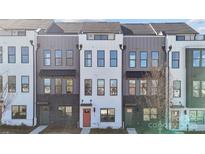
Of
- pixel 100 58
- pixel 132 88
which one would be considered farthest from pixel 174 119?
pixel 100 58

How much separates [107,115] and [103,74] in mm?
588

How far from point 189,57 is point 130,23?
115 cm

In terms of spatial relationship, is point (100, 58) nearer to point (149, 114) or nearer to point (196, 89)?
point (149, 114)

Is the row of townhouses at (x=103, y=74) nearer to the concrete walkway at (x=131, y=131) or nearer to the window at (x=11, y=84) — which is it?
the window at (x=11, y=84)

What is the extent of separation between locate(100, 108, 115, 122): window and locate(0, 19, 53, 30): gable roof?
1.46m

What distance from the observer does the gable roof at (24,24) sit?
4.00 m

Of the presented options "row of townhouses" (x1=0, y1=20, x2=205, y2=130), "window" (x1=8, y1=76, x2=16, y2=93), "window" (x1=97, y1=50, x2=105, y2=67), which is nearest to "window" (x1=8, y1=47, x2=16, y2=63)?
A: "row of townhouses" (x1=0, y1=20, x2=205, y2=130)

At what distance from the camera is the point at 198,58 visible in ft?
14.7

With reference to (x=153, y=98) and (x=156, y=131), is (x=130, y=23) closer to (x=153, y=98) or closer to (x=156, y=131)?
(x=153, y=98)

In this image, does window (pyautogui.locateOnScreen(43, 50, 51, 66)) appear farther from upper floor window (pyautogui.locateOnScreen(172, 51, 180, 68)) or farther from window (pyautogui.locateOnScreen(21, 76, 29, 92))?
upper floor window (pyautogui.locateOnScreen(172, 51, 180, 68))

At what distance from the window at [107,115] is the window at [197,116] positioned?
3.48ft

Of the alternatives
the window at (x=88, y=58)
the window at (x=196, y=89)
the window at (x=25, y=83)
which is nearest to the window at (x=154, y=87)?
the window at (x=196, y=89)
